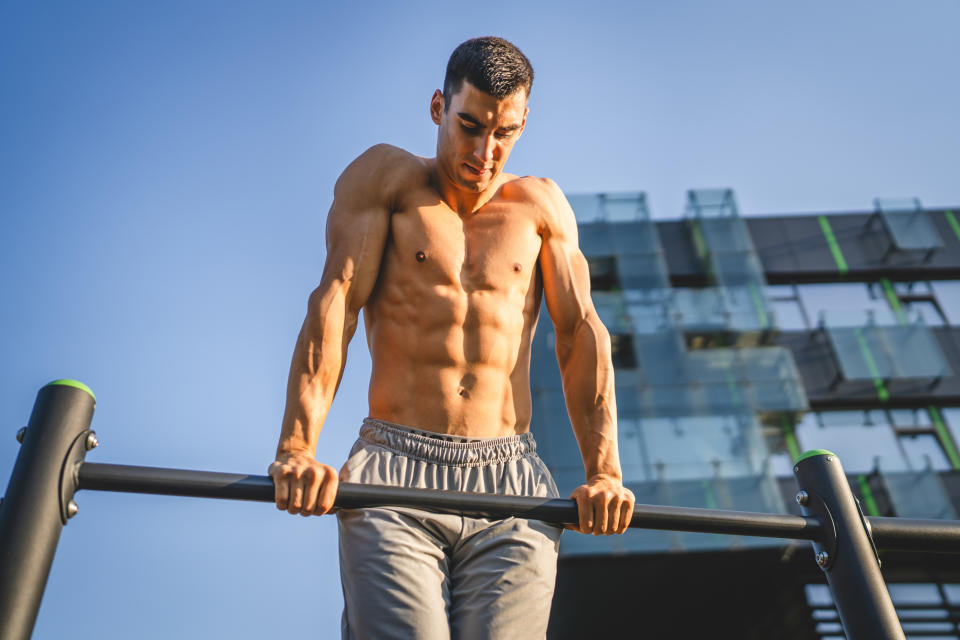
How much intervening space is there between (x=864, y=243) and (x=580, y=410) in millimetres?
16159

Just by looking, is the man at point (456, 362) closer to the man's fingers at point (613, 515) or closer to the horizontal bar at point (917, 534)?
the man's fingers at point (613, 515)

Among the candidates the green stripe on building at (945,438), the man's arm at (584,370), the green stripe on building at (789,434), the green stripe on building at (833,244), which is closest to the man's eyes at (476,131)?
the man's arm at (584,370)

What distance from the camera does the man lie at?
2.40 m

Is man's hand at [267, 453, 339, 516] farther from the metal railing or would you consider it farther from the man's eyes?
the man's eyes

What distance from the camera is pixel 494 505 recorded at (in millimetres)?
2039

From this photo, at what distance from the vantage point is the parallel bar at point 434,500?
1896 mm

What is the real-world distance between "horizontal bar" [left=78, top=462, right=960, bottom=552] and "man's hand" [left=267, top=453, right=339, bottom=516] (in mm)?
36

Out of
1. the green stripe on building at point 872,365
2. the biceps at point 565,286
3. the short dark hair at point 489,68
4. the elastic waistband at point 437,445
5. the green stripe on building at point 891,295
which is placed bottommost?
the elastic waistband at point 437,445

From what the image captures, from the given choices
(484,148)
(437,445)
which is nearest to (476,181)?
(484,148)

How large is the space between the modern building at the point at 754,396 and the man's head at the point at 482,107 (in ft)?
30.6

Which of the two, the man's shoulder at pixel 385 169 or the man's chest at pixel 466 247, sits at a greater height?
the man's shoulder at pixel 385 169

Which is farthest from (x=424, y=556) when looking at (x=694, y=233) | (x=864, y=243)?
(x=864, y=243)

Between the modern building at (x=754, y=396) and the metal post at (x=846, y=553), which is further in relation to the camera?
the modern building at (x=754, y=396)

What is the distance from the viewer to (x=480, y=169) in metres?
2.94
